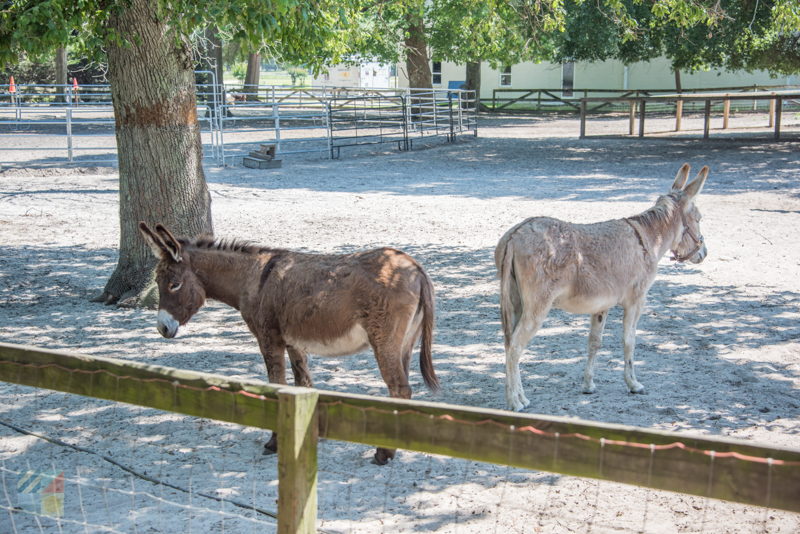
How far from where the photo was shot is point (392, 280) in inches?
194

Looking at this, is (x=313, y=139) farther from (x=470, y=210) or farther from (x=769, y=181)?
(x=769, y=181)

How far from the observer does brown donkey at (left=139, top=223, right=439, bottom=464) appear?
A: 494 centimetres

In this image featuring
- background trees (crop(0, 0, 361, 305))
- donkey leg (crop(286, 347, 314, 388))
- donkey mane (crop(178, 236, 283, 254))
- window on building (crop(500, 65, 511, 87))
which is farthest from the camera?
window on building (crop(500, 65, 511, 87))

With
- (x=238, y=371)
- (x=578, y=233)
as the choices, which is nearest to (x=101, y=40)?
(x=238, y=371)

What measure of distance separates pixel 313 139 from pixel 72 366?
22603mm

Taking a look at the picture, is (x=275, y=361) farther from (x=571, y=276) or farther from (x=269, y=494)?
(x=571, y=276)

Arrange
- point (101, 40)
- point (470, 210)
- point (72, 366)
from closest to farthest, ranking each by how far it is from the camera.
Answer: point (72, 366), point (101, 40), point (470, 210)

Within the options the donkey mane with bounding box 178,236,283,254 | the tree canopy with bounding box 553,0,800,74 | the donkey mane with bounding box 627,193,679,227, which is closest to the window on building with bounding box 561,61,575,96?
the tree canopy with bounding box 553,0,800,74

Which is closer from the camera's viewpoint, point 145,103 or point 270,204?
point 145,103

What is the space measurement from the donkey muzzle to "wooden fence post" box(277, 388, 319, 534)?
292cm

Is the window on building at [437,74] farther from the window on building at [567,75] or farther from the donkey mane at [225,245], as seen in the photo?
the donkey mane at [225,245]

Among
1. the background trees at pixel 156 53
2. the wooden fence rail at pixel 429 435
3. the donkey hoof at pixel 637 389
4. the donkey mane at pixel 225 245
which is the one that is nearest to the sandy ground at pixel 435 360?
the donkey hoof at pixel 637 389

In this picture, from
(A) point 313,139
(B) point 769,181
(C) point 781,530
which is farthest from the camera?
(A) point 313,139

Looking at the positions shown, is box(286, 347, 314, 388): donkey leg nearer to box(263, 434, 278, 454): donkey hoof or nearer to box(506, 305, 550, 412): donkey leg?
box(263, 434, 278, 454): donkey hoof
